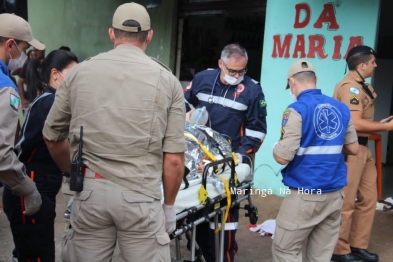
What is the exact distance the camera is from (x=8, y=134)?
253cm

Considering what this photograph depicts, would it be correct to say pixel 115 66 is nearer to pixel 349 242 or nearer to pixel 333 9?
pixel 349 242

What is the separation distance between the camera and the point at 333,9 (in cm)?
557

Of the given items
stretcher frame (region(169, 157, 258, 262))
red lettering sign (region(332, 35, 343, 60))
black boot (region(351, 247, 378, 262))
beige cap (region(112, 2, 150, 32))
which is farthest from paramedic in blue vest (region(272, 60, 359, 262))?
red lettering sign (region(332, 35, 343, 60))

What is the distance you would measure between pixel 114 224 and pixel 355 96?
2594 mm

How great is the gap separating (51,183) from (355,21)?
3851 millimetres

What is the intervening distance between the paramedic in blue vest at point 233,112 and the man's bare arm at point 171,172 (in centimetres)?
136

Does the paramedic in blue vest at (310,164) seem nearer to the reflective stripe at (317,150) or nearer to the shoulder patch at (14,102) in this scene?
the reflective stripe at (317,150)

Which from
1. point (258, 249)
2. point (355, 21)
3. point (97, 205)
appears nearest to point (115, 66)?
point (97, 205)

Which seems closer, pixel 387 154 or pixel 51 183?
pixel 51 183

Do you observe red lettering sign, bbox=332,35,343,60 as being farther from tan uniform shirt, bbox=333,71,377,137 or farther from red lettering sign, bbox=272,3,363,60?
tan uniform shirt, bbox=333,71,377,137

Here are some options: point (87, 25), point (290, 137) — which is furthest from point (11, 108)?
point (87, 25)

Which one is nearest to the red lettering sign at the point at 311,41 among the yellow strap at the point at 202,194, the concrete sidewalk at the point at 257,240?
the concrete sidewalk at the point at 257,240

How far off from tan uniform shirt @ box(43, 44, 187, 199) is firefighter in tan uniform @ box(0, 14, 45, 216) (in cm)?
36

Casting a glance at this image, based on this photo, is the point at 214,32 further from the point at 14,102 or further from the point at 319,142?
the point at 14,102
